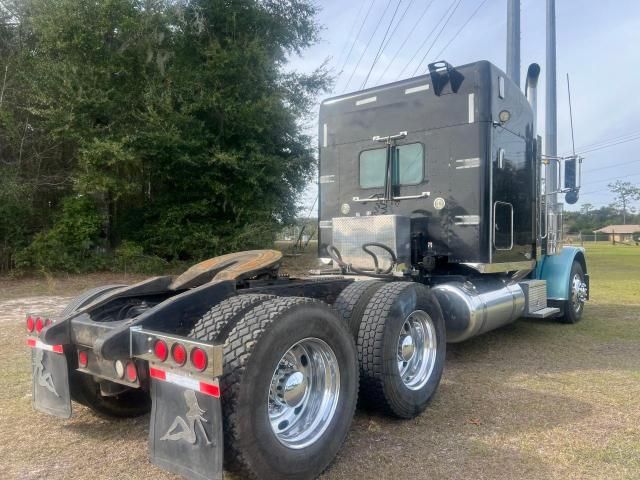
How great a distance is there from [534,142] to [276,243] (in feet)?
39.4

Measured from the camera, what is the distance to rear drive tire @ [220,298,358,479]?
252 cm

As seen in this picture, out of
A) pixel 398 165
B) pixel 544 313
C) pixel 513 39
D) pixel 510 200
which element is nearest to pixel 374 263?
pixel 398 165

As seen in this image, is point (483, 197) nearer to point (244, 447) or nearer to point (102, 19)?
point (244, 447)

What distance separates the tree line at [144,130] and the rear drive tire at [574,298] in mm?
9860

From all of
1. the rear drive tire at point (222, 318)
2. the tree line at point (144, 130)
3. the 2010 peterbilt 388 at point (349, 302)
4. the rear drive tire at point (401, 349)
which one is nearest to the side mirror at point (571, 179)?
the 2010 peterbilt 388 at point (349, 302)

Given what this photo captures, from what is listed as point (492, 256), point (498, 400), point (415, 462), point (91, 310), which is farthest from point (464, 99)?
point (91, 310)

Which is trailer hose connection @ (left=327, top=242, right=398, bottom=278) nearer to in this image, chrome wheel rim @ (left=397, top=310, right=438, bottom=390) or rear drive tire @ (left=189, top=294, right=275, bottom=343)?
chrome wheel rim @ (left=397, top=310, right=438, bottom=390)

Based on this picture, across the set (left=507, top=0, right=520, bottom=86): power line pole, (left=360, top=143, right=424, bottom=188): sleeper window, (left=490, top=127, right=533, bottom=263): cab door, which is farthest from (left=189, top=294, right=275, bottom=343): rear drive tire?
(left=507, top=0, right=520, bottom=86): power line pole

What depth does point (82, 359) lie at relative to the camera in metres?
3.15

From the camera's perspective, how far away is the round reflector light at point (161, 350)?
261 centimetres

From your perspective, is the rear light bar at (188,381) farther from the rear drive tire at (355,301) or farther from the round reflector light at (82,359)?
the rear drive tire at (355,301)

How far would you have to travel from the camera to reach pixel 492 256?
591 cm

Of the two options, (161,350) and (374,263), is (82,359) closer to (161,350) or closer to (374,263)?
(161,350)

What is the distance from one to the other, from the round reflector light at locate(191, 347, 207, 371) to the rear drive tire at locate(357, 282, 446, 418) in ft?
5.16
